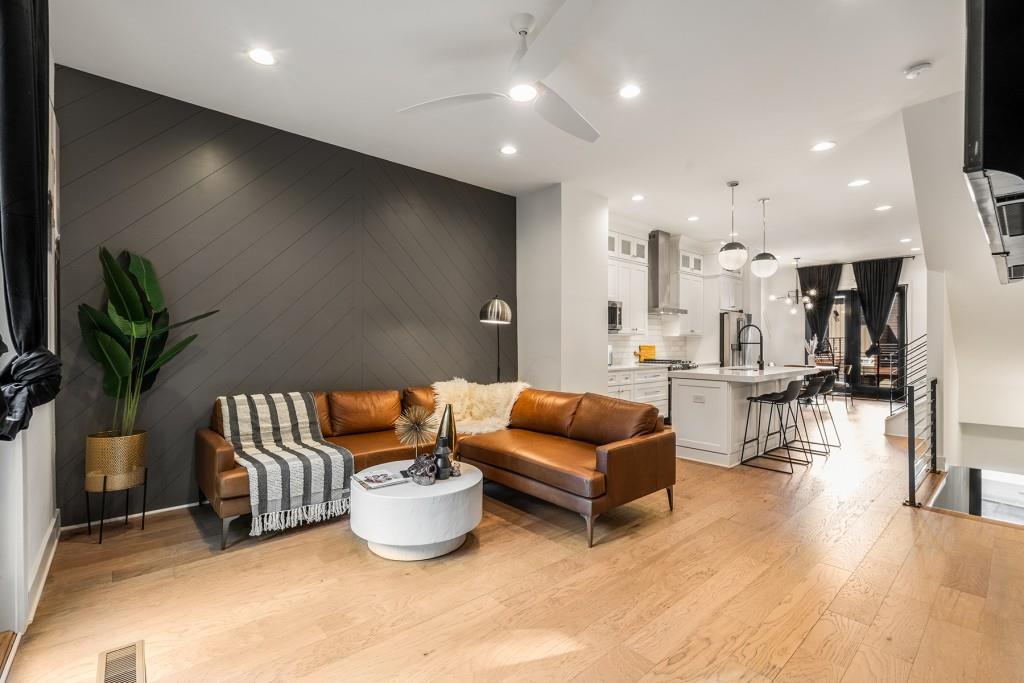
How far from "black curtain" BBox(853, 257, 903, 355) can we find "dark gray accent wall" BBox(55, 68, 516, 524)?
872 centimetres

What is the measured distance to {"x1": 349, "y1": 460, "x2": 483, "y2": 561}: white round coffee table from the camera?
2.69 meters

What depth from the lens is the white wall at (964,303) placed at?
362 cm

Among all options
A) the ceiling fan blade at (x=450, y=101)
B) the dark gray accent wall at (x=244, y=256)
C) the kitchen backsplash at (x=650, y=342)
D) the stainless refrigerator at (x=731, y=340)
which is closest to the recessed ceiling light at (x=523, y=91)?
the ceiling fan blade at (x=450, y=101)

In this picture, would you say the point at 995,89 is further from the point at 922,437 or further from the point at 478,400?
the point at 922,437

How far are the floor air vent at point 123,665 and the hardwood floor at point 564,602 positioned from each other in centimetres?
4

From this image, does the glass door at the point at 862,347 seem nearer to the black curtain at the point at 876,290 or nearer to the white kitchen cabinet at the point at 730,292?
the black curtain at the point at 876,290

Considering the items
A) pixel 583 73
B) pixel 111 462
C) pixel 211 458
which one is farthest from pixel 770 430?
pixel 111 462

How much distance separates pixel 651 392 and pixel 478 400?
310 centimetres

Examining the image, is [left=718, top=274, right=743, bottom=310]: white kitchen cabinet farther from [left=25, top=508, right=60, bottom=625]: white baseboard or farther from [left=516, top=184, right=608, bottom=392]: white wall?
[left=25, top=508, right=60, bottom=625]: white baseboard

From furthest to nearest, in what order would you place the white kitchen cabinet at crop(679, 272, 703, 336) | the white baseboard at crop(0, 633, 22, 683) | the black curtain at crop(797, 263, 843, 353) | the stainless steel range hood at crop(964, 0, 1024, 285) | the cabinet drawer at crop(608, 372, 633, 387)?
the black curtain at crop(797, 263, 843, 353) < the white kitchen cabinet at crop(679, 272, 703, 336) < the cabinet drawer at crop(608, 372, 633, 387) < the white baseboard at crop(0, 633, 22, 683) < the stainless steel range hood at crop(964, 0, 1024, 285)

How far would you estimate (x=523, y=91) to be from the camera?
2652 millimetres

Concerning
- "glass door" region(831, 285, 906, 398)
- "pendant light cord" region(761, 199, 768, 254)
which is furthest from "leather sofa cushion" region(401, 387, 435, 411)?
"glass door" region(831, 285, 906, 398)

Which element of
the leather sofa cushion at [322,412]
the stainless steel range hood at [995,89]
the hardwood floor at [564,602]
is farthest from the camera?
the leather sofa cushion at [322,412]

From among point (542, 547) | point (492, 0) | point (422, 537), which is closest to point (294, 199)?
point (492, 0)
